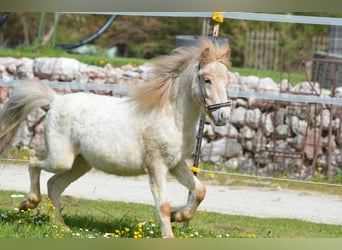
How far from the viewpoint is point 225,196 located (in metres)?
9.14

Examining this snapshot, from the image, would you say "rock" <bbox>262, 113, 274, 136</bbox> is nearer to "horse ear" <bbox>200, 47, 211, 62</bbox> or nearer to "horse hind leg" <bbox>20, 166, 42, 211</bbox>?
"horse hind leg" <bbox>20, 166, 42, 211</bbox>

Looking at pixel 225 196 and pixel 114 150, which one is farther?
pixel 225 196

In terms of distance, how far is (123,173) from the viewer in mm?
6160

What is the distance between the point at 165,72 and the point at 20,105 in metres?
1.31

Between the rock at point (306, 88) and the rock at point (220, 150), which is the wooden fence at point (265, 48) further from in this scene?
the rock at point (220, 150)

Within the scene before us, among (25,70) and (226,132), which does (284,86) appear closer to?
(226,132)

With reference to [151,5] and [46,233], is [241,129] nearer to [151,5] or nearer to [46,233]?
[46,233]

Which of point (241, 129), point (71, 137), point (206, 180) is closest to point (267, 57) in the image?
point (241, 129)

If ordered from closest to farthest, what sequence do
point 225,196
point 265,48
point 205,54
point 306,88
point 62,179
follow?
point 205,54 < point 62,179 < point 225,196 < point 306,88 < point 265,48

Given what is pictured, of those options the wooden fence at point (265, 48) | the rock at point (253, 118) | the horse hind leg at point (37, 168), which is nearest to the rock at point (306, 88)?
the rock at point (253, 118)

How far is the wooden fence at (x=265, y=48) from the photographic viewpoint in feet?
59.4

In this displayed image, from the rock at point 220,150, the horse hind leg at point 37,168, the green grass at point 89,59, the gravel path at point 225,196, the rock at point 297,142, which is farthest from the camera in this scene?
the green grass at point 89,59

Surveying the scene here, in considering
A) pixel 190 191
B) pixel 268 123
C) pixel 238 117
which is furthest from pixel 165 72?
pixel 268 123

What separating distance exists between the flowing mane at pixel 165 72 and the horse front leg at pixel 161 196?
0.50 metres
